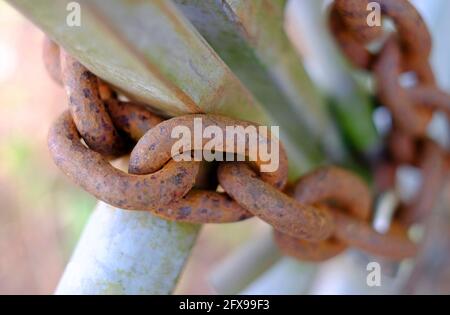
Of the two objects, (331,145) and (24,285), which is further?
(24,285)

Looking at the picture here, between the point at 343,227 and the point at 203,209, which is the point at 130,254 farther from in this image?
the point at 343,227

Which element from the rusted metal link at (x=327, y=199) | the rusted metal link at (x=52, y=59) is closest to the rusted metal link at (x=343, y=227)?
the rusted metal link at (x=327, y=199)

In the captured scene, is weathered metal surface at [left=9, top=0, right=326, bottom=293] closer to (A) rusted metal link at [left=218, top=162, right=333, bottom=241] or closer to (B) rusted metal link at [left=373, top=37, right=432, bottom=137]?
(A) rusted metal link at [left=218, top=162, right=333, bottom=241]

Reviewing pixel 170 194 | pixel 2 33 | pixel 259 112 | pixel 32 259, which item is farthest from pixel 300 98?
pixel 2 33

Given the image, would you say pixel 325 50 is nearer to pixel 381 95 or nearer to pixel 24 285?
pixel 381 95

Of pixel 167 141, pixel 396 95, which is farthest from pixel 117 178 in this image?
pixel 396 95

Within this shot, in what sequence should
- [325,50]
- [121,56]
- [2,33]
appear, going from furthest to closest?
[2,33] < [325,50] < [121,56]
